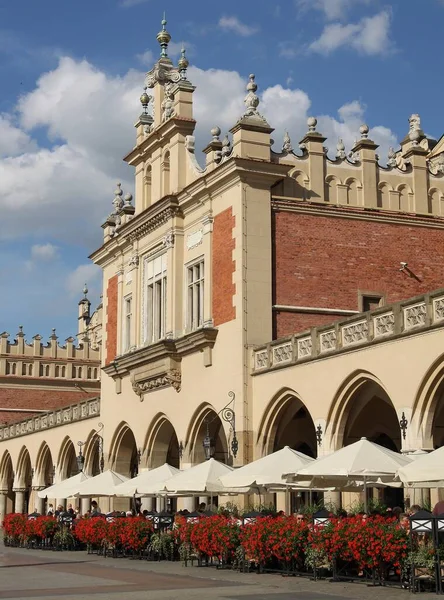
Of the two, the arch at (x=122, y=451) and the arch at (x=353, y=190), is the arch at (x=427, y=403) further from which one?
the arch at (x=122, y=451)

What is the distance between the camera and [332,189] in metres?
31.9

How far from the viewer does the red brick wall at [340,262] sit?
30.3 meters

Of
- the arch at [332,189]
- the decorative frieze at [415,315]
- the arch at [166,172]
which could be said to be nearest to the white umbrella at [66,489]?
the arch at [166,172]

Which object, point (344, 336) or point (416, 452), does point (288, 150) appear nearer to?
point (344, 336)

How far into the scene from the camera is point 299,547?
63.6ft

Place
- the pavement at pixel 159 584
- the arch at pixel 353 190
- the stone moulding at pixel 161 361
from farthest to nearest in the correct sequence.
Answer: the arch at pixel 353 190, the stone moulding at pixel 161 361, the pavement at pixel 159 584

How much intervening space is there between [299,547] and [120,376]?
1982cm

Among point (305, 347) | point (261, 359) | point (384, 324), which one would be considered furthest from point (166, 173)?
point (384, 324)

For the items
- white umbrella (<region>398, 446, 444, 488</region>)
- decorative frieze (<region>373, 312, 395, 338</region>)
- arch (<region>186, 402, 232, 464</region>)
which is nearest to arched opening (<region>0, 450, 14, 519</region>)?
arch (<region>186, 402, 232, 464</region>)

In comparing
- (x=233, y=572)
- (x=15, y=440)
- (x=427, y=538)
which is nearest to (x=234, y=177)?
(x=233, y=572)

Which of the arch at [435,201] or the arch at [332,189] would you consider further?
the arch at [435,201]

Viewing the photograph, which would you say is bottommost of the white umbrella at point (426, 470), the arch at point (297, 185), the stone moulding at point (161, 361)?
the white umbrella at point (426, 470)

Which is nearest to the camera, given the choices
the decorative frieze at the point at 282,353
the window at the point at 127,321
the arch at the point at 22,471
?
the decorative frieze at the point at 282,353

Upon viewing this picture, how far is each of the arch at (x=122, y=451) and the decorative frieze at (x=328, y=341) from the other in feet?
47.4
